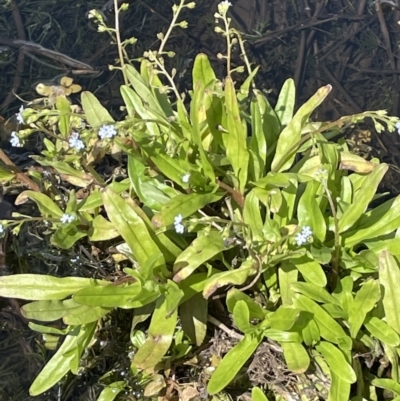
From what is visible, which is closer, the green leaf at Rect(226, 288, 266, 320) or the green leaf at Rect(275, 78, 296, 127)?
the green leaf at Rect(226, 288, 266, 320)

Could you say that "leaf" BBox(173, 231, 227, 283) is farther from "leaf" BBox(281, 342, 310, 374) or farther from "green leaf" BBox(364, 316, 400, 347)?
"green leaf" BBox(364, 316, 400, 347)

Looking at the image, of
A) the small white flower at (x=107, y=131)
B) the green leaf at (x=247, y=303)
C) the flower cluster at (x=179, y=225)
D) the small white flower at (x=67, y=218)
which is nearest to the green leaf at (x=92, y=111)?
the small white flower at (x=67, y=218)

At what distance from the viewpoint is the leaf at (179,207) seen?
5.90ft

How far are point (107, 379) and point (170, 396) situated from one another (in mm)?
224

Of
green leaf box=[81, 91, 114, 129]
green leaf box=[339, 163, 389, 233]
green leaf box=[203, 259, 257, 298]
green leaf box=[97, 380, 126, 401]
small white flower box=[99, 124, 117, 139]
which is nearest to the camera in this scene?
small white flower box=[99, 124, 117, 139]

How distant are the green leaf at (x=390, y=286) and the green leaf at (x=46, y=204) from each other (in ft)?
3.21

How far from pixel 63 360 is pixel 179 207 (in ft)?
1.84

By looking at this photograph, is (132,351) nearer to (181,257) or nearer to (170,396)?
(170,396)

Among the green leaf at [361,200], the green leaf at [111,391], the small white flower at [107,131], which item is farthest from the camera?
the green leaf at [111,391]

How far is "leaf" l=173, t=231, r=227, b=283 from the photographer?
5.87ft

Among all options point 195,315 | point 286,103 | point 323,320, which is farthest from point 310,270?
point 286,103

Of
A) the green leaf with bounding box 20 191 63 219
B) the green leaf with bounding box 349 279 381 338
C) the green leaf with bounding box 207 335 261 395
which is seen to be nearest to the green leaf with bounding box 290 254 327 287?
the green leaf with bounding box 349 279 381 338

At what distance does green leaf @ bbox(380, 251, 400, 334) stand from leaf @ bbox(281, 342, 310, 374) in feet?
0.85

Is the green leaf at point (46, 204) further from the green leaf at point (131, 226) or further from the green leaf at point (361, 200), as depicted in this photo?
the green leaf at point (361, 200)
